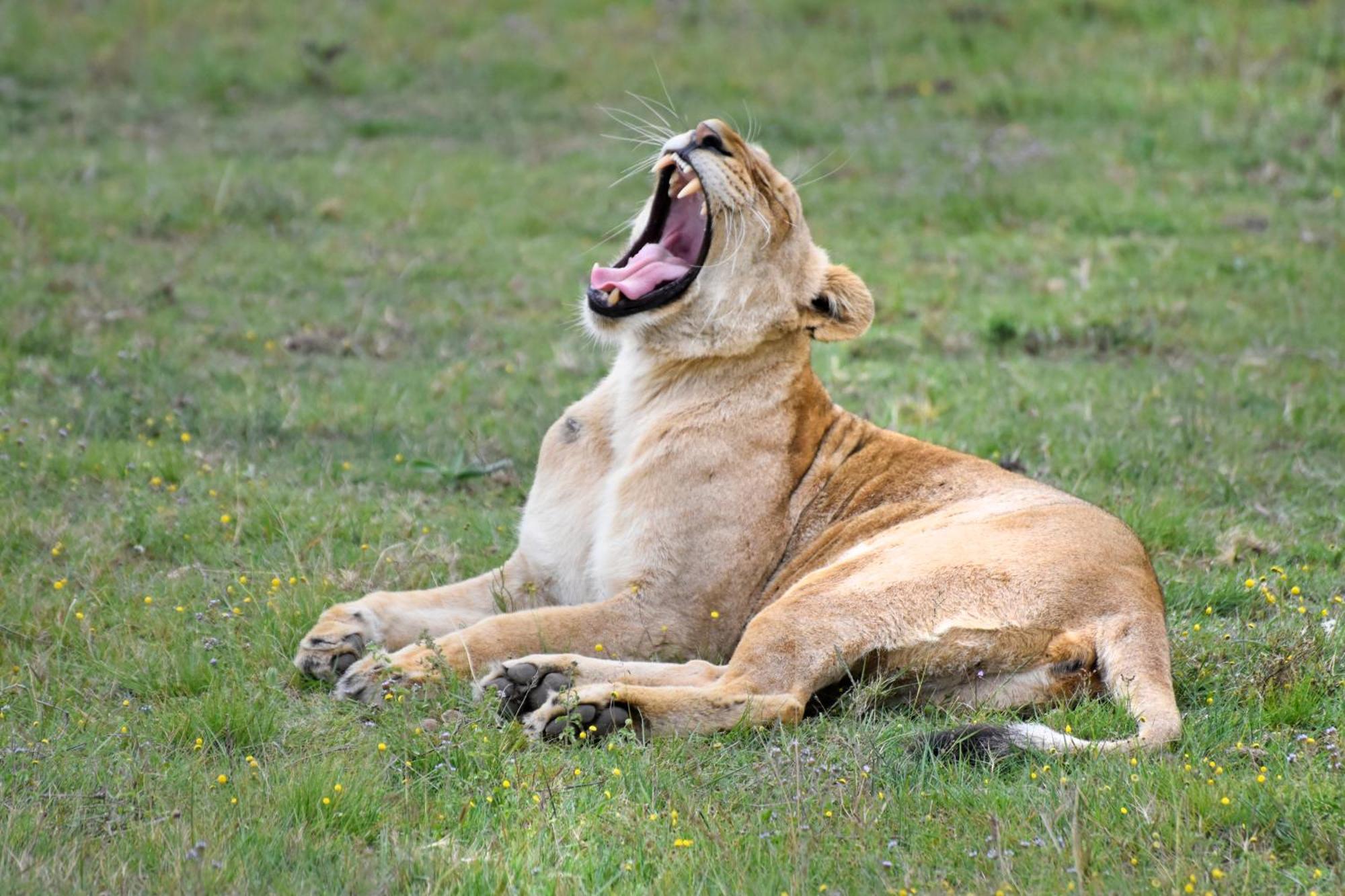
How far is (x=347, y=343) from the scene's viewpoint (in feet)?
28.0

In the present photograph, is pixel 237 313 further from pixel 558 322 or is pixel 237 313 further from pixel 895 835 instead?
pixel 895 835

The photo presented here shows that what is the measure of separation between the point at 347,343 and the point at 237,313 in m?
0.84

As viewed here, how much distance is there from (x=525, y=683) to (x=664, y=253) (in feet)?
5.87

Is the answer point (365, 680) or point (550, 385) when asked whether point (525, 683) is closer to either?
point (365, 680)

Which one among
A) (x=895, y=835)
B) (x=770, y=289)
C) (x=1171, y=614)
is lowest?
(x=1171, y=614)

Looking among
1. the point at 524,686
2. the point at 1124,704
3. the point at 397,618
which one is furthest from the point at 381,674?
the point at 1124,704

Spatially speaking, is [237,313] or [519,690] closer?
[519,690]

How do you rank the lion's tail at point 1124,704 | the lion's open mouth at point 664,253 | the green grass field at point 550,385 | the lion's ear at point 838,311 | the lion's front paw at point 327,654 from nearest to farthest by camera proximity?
the green grass field at point 550,385
the lion's tail at point 1124,704
the lion's front paw at point 327,654
the lion's open mouth at point 664,253
the lion's ear at point 838,311

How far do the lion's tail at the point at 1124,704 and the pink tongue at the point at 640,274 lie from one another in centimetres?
192

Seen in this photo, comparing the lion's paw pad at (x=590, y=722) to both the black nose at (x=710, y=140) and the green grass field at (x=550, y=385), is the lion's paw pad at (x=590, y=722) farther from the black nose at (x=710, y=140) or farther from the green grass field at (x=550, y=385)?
the black nose at (x=710, y=140)

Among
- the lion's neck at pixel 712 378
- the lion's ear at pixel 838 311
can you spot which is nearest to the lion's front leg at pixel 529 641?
the lion's neck at pixel 712 378

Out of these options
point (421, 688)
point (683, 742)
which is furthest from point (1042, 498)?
point (421, 688)

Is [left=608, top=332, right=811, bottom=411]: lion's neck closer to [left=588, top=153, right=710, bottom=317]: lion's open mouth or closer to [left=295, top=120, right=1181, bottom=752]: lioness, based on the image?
[left=295, top=120, right=1181, bottom=752]: lioness

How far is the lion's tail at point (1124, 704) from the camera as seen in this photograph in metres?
3.99
